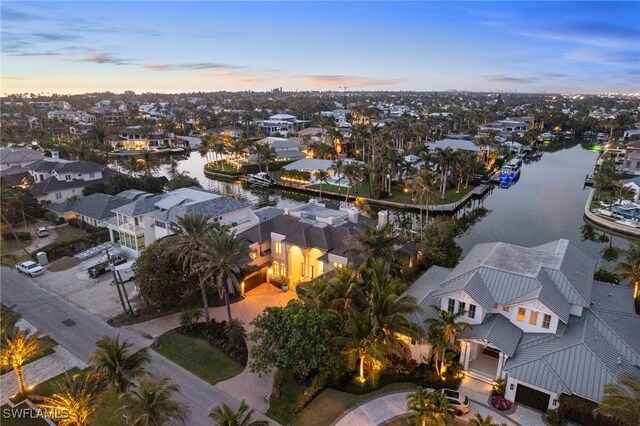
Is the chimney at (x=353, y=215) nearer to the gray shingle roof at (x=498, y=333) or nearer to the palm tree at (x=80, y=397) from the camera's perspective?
the gray shingle roof at (x=498, y=333)

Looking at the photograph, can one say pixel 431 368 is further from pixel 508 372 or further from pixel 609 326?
pixel 609 326

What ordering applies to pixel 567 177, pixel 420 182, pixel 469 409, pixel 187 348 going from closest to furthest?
pixel 469 409 → pixel 187 348 → pixel 420 182 → pixel 567 177

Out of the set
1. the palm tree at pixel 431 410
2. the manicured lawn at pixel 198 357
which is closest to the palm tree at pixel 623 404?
the palm tree at pixel 431 410

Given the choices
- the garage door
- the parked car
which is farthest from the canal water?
the parked car

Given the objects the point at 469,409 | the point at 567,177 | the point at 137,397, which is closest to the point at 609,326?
the point at 469,409

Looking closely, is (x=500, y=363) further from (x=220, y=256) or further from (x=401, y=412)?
(x=220, y=256)

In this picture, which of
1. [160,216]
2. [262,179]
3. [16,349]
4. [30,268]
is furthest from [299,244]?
[262,179]
